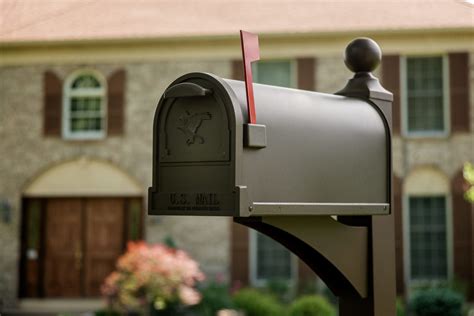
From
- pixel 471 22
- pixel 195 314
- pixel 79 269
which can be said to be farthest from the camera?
pixel 79 269

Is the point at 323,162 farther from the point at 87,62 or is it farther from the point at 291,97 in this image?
the point at 87,62

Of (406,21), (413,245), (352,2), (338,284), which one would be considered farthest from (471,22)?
(338,284)

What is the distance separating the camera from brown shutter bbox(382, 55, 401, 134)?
14297 millimetres

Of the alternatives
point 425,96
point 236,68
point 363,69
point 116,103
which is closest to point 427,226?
point 425,96

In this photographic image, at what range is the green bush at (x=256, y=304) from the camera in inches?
497

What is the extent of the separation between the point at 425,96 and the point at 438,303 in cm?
413

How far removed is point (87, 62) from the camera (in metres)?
15.3

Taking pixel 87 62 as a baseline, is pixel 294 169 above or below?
below

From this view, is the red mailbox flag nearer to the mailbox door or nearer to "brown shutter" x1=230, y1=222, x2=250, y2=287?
the mailbox door

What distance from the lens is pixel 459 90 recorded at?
557 inches

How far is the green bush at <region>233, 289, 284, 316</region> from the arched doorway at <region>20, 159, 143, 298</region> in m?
2.86

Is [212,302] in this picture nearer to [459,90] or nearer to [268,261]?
[268,261]

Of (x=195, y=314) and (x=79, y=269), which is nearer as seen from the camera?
(x=195, y=314)

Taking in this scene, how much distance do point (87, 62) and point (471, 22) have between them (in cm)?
750
